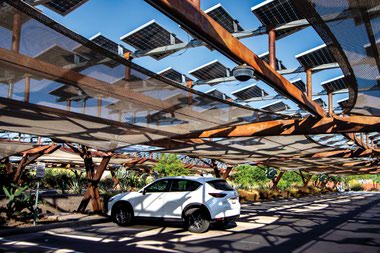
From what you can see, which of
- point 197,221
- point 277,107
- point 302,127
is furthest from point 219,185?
point 277,107

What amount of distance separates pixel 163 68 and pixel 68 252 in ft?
19.3

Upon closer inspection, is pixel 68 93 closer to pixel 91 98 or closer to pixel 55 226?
pixel 91 98

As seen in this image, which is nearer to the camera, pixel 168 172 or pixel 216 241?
pixel 216 241

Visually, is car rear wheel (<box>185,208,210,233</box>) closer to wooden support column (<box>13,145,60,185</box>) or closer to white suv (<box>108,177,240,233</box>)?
white suv (<box>108,177,240,233</box>)

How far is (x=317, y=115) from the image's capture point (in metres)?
10.1

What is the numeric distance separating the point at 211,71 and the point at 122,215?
5602 mm

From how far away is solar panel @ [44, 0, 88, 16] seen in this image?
694cm

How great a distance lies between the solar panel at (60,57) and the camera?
548cm

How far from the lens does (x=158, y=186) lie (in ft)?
38.8

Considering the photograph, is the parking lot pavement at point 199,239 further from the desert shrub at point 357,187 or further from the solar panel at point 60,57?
the desert shrub at point 357,187

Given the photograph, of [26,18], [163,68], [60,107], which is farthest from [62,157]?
[26,18]

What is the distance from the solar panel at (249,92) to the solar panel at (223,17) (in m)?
4.88

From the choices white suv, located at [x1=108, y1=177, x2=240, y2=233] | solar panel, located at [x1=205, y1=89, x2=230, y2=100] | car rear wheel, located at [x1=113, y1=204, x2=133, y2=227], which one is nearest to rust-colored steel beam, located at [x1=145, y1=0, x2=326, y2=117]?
white suv, located at [x1=108, y1=177, x2=240, y2=233]

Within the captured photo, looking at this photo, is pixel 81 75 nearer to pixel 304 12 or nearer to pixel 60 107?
pixel 60 107
